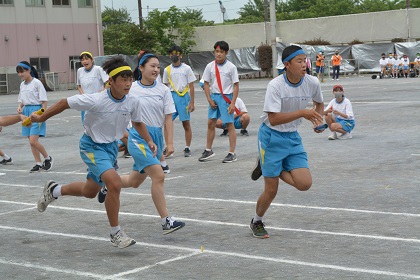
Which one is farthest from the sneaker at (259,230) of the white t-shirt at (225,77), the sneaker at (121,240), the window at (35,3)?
the window at (35,3)

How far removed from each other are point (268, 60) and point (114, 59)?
47.8 metres

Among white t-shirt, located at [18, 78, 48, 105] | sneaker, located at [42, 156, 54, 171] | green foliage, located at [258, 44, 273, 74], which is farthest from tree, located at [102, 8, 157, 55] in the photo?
sneaker, located at [42, 156, 54, 171]

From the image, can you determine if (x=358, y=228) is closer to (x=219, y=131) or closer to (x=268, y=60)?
(x=219, y=131)

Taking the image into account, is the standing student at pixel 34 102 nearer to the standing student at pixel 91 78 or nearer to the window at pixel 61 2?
the standing student at pixel 91 78

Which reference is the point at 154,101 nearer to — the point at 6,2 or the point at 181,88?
the point at 181,88

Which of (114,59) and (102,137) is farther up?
(114,59)

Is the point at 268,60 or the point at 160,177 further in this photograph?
the point at 268,60

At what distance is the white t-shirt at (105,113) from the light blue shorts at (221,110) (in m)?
6.31

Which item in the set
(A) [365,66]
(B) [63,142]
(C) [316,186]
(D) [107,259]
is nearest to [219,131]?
(B) [63,142]

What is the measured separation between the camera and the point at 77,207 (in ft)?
34.4

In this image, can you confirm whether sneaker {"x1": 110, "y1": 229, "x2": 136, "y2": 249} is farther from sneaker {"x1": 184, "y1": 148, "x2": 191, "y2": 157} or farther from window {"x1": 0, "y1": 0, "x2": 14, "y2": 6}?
window {"x1": 0, "y1": 0, "x2": 14, "y2": 6}

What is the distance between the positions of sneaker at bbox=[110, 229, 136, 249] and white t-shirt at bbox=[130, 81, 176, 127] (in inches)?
120

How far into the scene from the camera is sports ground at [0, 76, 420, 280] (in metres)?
6.96

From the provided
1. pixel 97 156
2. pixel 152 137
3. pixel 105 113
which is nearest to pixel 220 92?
pixel 152 137
